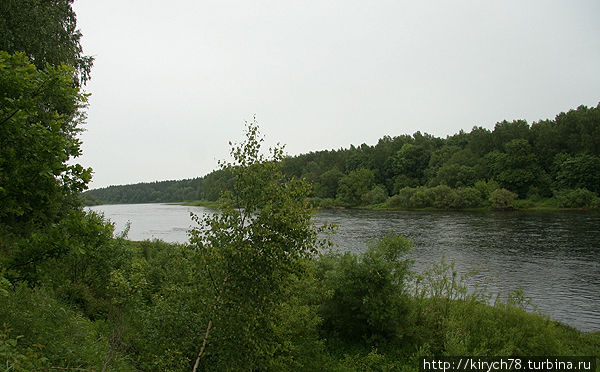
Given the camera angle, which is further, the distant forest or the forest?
the distant forest

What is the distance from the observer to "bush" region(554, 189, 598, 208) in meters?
67.4

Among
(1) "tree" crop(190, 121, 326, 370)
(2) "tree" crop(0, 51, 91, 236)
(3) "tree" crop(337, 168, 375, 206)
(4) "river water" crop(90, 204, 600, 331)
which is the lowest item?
(4) "river water" crop(90, 204, 600, 331)

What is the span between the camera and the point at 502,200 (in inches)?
2995

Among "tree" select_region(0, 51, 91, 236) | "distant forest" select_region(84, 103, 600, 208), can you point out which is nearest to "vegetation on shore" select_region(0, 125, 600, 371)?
"tree" select_region(0, 51, 91, 236)

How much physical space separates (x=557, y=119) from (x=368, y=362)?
110 meters

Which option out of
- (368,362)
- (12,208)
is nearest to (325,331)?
(368,362)

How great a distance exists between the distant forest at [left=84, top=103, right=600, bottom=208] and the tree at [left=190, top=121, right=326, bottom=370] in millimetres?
49515

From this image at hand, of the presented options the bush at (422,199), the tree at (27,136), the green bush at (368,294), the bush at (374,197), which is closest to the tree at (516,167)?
the bush at (422,199)

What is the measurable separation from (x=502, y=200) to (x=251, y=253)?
8093cm

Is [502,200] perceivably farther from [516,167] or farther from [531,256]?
[531,256]

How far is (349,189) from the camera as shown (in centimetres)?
11656

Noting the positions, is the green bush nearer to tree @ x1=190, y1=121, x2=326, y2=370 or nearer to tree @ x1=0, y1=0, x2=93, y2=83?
tree @ x1=190, y1=121, x2=326, y2=370

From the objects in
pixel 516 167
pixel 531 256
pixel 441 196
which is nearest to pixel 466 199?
pixel 441 196

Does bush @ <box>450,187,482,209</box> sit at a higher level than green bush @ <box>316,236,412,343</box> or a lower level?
higher
